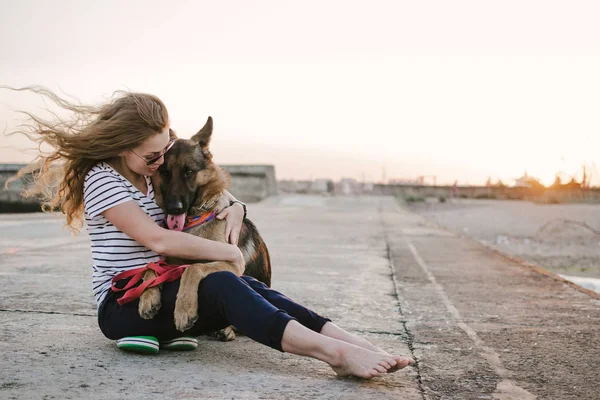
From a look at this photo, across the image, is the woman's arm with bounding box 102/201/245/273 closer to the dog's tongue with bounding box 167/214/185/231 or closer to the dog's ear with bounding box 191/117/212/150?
the dog's tongue with bounding box 167/214/185/231

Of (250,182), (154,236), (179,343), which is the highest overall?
(250,182)

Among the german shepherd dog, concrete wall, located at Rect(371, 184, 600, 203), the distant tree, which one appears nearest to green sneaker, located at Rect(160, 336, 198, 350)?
the german shepherd dog

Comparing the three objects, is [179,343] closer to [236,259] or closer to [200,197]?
[236,259]

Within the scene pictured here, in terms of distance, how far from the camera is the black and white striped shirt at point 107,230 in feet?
12.3

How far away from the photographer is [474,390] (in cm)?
338

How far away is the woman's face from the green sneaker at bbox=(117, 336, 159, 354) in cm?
97

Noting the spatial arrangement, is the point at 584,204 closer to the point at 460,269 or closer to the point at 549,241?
the point at 549,241

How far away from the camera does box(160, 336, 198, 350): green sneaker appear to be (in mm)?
3814

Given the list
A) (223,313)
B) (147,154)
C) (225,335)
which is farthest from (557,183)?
(223,313)

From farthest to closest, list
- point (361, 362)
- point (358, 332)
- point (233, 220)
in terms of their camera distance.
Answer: point (358, 332), point (233, 220), point (361, 362)

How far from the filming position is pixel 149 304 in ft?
12.0

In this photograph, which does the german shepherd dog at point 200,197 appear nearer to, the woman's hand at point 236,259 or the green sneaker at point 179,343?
the woman's hand at point 236,259

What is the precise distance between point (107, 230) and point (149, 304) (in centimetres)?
53

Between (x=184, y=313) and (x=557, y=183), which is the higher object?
(x=557, y=183)
